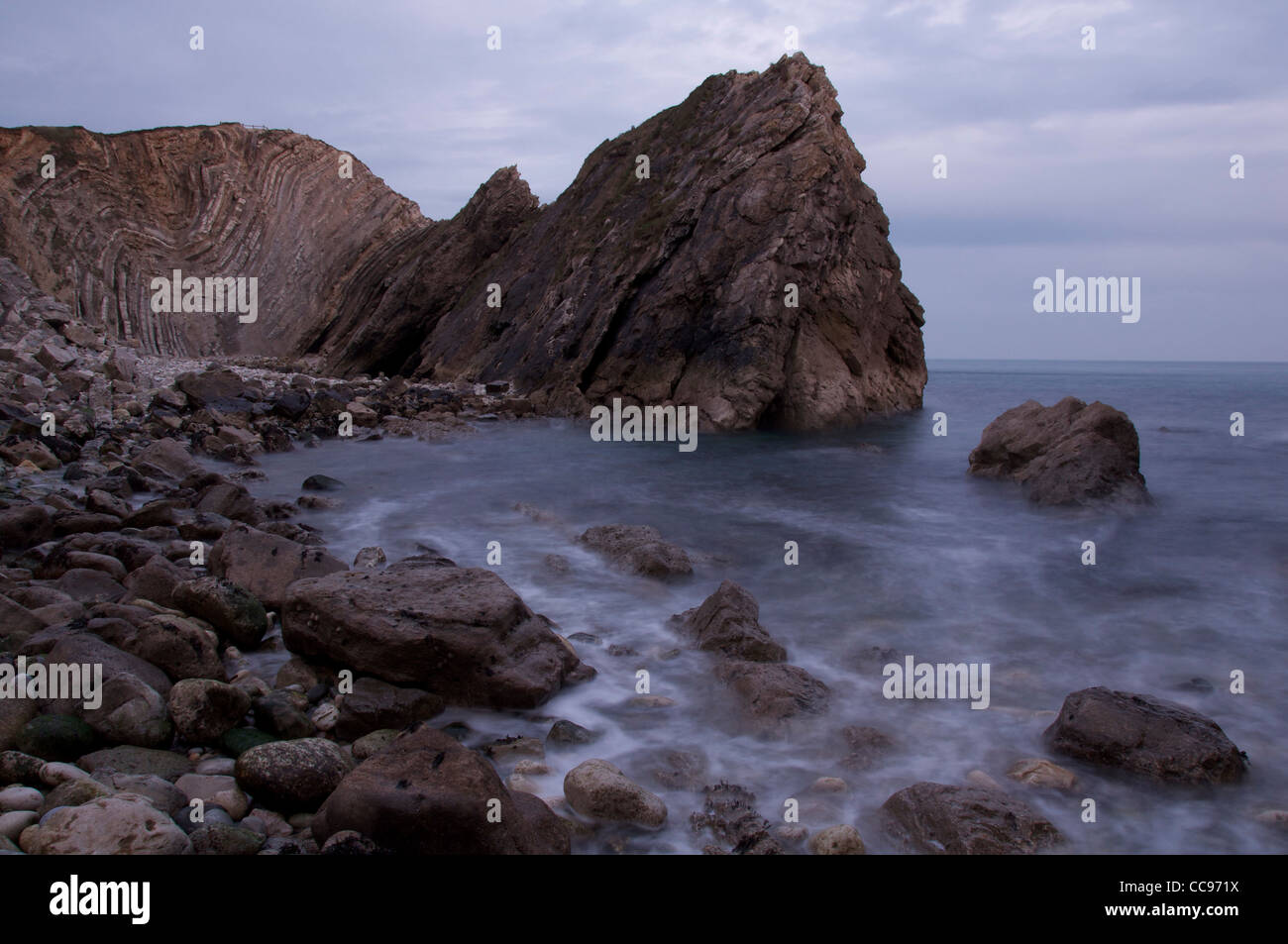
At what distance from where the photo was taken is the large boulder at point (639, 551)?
7.70 metres

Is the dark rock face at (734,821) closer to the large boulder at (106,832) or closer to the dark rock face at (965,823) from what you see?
the dark rock face at (965,823)

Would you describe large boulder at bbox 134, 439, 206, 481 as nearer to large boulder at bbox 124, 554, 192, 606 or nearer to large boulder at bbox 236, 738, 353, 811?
large boulder at bbox 124, 554, 192, 606

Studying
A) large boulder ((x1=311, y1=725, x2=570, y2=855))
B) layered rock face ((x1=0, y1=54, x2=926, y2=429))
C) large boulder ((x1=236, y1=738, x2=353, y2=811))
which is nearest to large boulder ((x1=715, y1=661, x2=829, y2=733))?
large boulder ((x1=311, y1=725, x2=570, y2=855))

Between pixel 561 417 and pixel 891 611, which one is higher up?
pixel 561 417

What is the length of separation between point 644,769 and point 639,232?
689 inches

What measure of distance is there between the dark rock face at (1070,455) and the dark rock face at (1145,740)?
6.62 m

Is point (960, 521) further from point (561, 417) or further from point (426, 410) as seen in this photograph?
point (426, 410)

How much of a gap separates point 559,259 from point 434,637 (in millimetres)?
19993

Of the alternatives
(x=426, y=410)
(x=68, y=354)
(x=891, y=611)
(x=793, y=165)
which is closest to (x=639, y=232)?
(x=793, y=165)

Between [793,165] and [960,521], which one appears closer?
[960,521]

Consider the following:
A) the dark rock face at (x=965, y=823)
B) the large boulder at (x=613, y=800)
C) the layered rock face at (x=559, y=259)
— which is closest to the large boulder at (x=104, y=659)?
the large boulder at (x=613, y=800)

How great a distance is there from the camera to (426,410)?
19.1 meters

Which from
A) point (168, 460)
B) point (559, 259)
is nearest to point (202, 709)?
point (168, 460)

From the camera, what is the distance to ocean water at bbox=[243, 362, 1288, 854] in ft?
14.3
